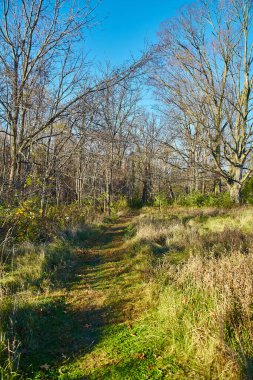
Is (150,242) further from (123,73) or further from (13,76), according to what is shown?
(13,76)

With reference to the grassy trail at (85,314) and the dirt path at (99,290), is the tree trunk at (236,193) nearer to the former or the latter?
the dirt path at (99,290)

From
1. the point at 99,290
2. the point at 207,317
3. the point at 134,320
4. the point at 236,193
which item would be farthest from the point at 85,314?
the point at 236,193

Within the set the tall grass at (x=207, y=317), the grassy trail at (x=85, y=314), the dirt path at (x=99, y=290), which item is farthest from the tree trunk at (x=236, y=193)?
the tall grass at (x=207, y=317)

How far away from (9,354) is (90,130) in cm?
631

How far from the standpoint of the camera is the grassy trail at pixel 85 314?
11.4ft

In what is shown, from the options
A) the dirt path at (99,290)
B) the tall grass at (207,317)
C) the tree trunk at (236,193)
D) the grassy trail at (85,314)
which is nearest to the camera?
the tall grass at (207,317)

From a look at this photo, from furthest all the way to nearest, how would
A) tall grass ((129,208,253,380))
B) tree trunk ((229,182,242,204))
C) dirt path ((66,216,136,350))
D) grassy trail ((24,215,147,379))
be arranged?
tree trunk ((229,182,242,204))
dirt path ((66,216,136,350))
grassy trail ((24,215,147,379))
tall grass ((129,208,253,380))

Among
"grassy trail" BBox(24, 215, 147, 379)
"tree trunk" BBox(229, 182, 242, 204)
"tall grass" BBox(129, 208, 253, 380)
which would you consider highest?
"tree trunk" BBox(229, 182, 242, 204)

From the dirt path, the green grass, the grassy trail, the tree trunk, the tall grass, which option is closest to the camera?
the tall grass

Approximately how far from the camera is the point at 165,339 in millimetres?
3762

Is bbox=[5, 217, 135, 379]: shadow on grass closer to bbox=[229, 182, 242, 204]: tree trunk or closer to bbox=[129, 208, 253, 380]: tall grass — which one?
bbox=[129, 208, 253, 380]: tall grass

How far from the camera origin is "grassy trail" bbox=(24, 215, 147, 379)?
11.4 ft

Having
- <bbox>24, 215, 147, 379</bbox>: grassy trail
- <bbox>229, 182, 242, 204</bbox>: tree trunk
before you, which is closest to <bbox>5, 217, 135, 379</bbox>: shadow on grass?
<bbox>24, 215, 147, 379</bbox>: grassy trail

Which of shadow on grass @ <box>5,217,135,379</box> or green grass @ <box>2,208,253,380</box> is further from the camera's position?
shadow on grass @ <box>5,217,135,379</box>
